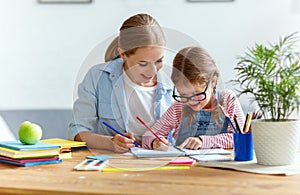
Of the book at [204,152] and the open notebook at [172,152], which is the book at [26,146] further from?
the book at [204,152]

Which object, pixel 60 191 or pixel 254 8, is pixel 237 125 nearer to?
pixel 60 191

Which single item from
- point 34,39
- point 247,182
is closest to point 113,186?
point 247,182

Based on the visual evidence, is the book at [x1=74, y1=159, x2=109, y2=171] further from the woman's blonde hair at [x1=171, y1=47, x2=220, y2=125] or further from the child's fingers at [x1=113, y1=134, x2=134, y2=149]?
the woman's blonde hair at [x1=171, y1=47, x2=220, y2=125]

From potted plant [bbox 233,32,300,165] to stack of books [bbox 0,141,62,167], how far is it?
62 cm

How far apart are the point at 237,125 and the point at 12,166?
71 cm

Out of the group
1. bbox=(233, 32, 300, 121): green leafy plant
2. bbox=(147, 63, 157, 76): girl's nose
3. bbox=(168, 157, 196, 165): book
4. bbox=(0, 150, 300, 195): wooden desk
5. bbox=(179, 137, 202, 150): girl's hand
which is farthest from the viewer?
bbox=(179, 137, 202, 150): girl's hand

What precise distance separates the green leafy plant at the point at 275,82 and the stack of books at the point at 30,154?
623mm

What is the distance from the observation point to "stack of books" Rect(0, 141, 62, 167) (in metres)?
1.56

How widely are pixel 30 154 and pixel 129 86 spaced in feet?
1.34

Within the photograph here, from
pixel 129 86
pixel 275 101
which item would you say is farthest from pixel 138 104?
pixel 275 101

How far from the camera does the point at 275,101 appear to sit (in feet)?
4.70

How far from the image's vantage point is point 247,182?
4.23 feet

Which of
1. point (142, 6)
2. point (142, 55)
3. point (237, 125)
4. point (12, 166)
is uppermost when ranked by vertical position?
point (142, 6)

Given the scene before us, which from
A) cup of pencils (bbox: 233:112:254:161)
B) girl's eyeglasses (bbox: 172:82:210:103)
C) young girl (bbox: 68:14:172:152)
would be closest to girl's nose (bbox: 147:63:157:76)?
young girl (bbox: 68:14:172:152)
